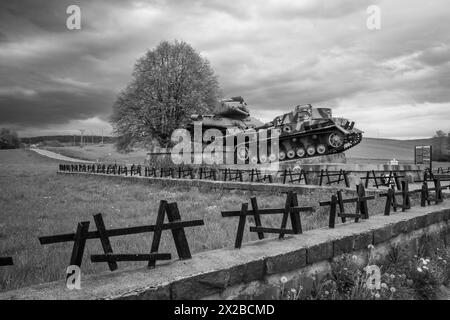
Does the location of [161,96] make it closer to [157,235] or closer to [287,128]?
[287,128]

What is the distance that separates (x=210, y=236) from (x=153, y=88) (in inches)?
1196

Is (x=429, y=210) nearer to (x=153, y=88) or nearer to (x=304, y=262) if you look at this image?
(x=304, y=262)

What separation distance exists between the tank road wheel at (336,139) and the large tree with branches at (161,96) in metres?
15.0

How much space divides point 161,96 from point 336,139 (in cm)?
1836

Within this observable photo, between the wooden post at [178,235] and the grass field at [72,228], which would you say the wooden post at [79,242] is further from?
the grass field at [72,228]

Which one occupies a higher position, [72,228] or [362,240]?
[362,240]

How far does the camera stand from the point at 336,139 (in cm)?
2355

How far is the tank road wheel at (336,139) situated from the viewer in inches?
923

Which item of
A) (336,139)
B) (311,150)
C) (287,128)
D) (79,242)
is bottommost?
(79,242)

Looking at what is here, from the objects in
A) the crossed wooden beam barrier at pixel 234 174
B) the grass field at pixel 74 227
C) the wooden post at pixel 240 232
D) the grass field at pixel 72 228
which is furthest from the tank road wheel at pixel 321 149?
the wooden post at pixel 240 232

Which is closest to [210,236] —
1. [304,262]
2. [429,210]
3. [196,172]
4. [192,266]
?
[304,262]

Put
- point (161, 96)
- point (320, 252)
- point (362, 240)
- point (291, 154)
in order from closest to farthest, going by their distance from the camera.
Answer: point (320, 252), point (362, 240), point (291, 154), point (161, 96)

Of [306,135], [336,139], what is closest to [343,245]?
[336,139]

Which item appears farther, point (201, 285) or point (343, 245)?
point (343, 245)
